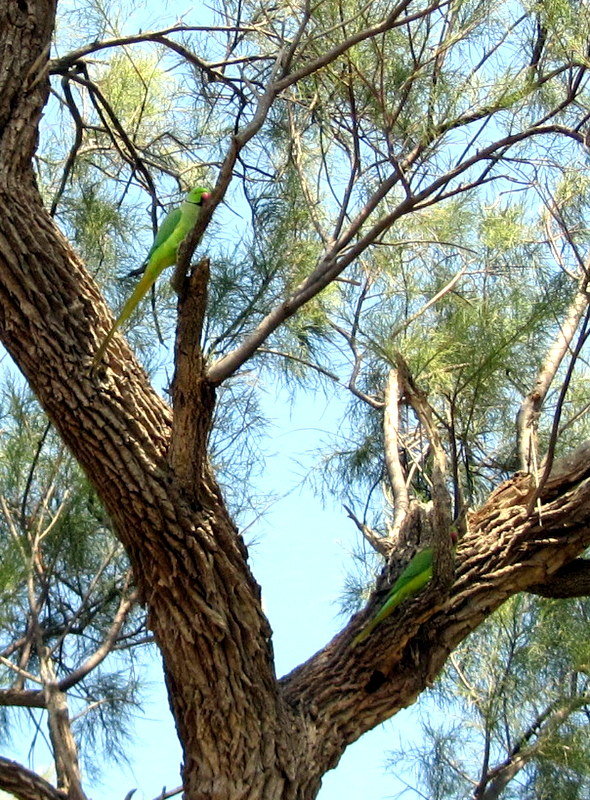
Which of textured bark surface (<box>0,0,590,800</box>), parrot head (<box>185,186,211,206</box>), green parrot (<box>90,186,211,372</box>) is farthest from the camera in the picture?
parrot head (<box>185,186,211,206</box>)

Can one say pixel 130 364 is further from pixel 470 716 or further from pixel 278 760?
pixel 470 716

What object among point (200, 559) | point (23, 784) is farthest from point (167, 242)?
point (23, 784)

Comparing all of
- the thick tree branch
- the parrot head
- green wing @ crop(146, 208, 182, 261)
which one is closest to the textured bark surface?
the thick tree branch

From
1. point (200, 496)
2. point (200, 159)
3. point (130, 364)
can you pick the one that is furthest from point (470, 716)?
point (200, 159)

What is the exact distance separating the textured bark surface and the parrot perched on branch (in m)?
0.02

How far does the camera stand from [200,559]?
188 cm

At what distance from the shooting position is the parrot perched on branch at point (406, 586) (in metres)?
2.01

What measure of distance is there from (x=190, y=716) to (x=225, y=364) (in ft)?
2.06

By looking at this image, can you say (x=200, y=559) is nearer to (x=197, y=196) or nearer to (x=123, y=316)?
(x=123, y=316)

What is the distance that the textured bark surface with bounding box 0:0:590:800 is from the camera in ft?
6.15

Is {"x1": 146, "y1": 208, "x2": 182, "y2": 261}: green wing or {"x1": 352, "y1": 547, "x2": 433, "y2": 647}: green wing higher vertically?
{"x1": 146, "y1": 208, "x2": 182, "y2": 261}: green wing

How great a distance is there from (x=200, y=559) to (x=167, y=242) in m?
0.65

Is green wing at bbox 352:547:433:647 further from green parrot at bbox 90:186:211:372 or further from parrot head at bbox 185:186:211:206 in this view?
parrot head at bbox 185:186:211:206

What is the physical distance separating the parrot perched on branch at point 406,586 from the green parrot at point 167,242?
0.71 metres
